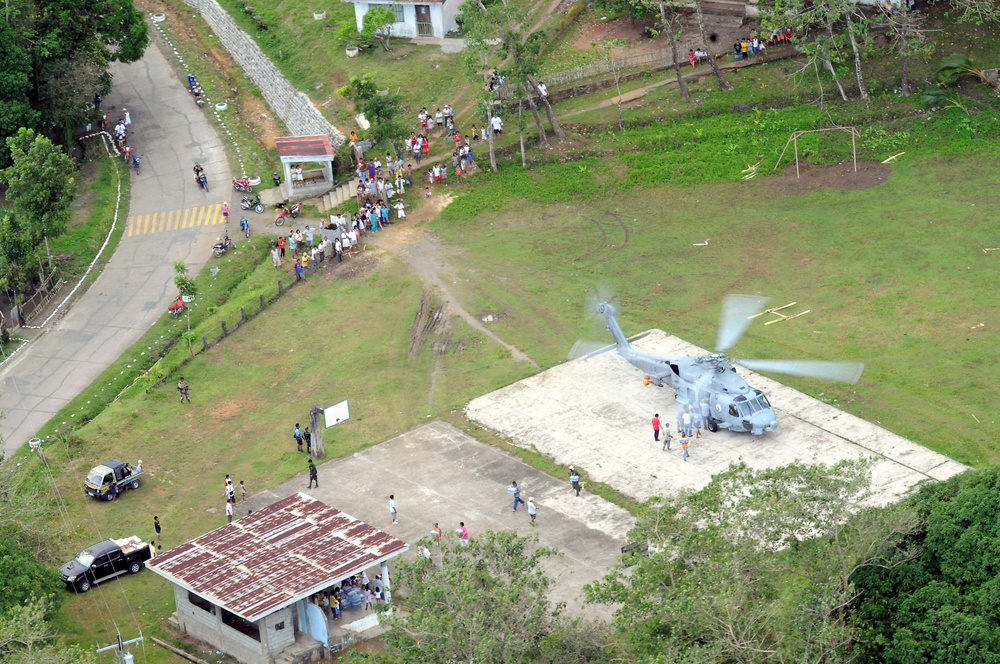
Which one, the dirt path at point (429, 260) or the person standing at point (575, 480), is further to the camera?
the dirt path at point (429, 260)

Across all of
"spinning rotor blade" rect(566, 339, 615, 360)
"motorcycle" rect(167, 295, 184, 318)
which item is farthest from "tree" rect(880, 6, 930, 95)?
"motorcycle" rect(167, 295, 184, 318)

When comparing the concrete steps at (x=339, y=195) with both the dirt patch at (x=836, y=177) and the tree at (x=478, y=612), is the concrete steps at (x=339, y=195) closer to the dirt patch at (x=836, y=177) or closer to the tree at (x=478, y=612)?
the dirt patch at (x=836, y=177)

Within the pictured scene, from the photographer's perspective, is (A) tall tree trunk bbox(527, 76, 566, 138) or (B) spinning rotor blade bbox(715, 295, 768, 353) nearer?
(B) spinning rotor blade bbox(715, 295, 768, 353)

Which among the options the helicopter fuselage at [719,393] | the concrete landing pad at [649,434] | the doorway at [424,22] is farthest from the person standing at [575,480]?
the doorway at [424,22]

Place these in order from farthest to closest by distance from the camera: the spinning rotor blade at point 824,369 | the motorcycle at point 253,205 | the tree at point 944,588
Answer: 1. the motorcycle at point 253,205
2. the spinning rotor blade at point 824,369
3. the tree at point 944,588

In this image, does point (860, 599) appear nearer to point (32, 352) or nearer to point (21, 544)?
point (21, 544)

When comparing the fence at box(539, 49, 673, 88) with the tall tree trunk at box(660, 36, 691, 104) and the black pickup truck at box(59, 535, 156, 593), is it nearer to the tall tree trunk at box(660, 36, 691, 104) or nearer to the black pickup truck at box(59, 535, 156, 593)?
the tall tree trunk at box(660, 36, 691, 104)

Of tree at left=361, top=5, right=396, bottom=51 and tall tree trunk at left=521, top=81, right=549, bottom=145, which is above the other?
tree at left=361, top=5, right=396, bottom=51

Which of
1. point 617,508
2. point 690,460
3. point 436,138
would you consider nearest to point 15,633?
point 617,508

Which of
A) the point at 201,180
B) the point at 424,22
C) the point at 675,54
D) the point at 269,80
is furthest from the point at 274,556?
the point at 269,80
